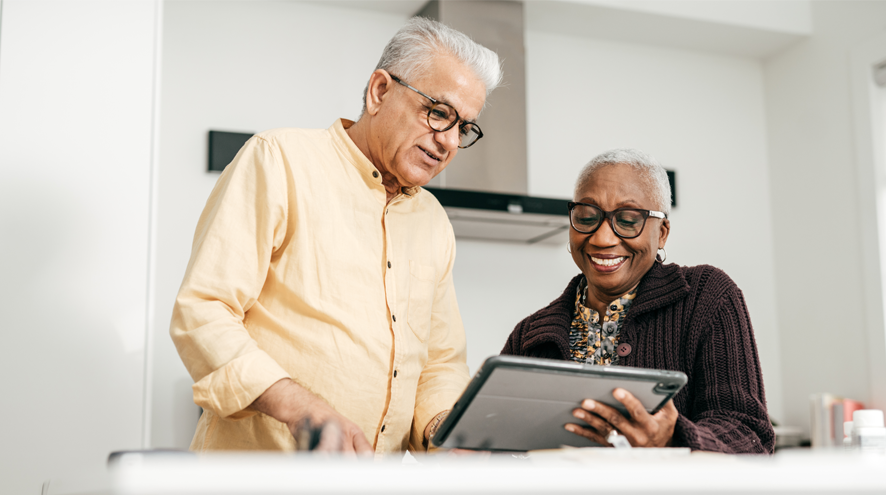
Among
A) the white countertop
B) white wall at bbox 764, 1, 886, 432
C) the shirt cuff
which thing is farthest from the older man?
white wall at bbox 764, 1, 886, 432

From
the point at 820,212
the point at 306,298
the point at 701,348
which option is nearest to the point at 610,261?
the point at 701,348

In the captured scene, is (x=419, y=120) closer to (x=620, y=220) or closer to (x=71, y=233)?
(x=620, y=220)

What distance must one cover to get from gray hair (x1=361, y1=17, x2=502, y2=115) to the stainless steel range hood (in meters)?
1.37

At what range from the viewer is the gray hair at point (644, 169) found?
4.90 ft

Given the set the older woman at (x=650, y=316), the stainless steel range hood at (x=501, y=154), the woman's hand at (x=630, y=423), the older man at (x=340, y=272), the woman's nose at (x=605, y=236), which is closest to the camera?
the woman's hand at (x=630, y=423)

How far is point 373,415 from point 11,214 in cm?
105

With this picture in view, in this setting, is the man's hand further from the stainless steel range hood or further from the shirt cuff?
the stainless steel range hood

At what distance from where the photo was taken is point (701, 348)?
1.32 m

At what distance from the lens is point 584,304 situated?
5.21 ft

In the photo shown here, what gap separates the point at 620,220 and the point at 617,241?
0.14 ft

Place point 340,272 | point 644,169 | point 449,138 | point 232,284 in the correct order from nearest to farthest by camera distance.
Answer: point 232,284
point 340,272
point 449,138
point 644,169

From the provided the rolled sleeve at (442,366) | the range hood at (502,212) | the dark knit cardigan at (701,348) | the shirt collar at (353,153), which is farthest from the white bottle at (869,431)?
the range hood at (502,212)

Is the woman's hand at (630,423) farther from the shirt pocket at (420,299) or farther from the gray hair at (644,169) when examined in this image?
the gray hair at (644,169)

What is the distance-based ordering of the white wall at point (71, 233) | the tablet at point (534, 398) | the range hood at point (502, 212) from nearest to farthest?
the tablet at point (534, 398), the white wall at point (71, 233), the range hood at point (502, 212)
